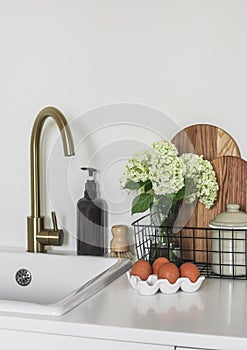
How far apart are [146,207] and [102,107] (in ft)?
1.39

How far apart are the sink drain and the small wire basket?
1.12 feet

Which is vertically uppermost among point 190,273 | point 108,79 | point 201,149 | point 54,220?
point 108,79

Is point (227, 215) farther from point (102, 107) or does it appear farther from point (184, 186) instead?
point (102, 107)

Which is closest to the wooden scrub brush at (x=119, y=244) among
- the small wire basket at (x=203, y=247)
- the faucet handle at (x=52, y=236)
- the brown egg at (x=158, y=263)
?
the small wire basket at (x=203, y=247)

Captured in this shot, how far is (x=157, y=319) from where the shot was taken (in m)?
1.39

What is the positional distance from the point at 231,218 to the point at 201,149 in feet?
0.89

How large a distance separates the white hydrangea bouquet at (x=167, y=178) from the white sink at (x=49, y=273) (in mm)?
191

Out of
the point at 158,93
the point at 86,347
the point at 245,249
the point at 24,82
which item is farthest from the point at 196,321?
the point at 24,82

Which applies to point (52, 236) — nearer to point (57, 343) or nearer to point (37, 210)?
point (37, 210)

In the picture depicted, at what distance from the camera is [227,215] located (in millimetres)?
1759

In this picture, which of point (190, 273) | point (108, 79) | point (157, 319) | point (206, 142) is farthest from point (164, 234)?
point (108, 79)

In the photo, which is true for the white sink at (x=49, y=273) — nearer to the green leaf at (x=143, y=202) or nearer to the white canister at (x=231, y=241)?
the green leaf at (x=143, y=202)

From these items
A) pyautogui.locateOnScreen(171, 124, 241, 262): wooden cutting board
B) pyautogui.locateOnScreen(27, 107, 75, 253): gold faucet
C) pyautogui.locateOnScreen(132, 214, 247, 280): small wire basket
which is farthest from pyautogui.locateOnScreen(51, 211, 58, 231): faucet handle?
pyautogui.locateOnScreen(171, 124, 241, 262): wooden cutting board

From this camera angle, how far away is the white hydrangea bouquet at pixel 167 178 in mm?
1744
